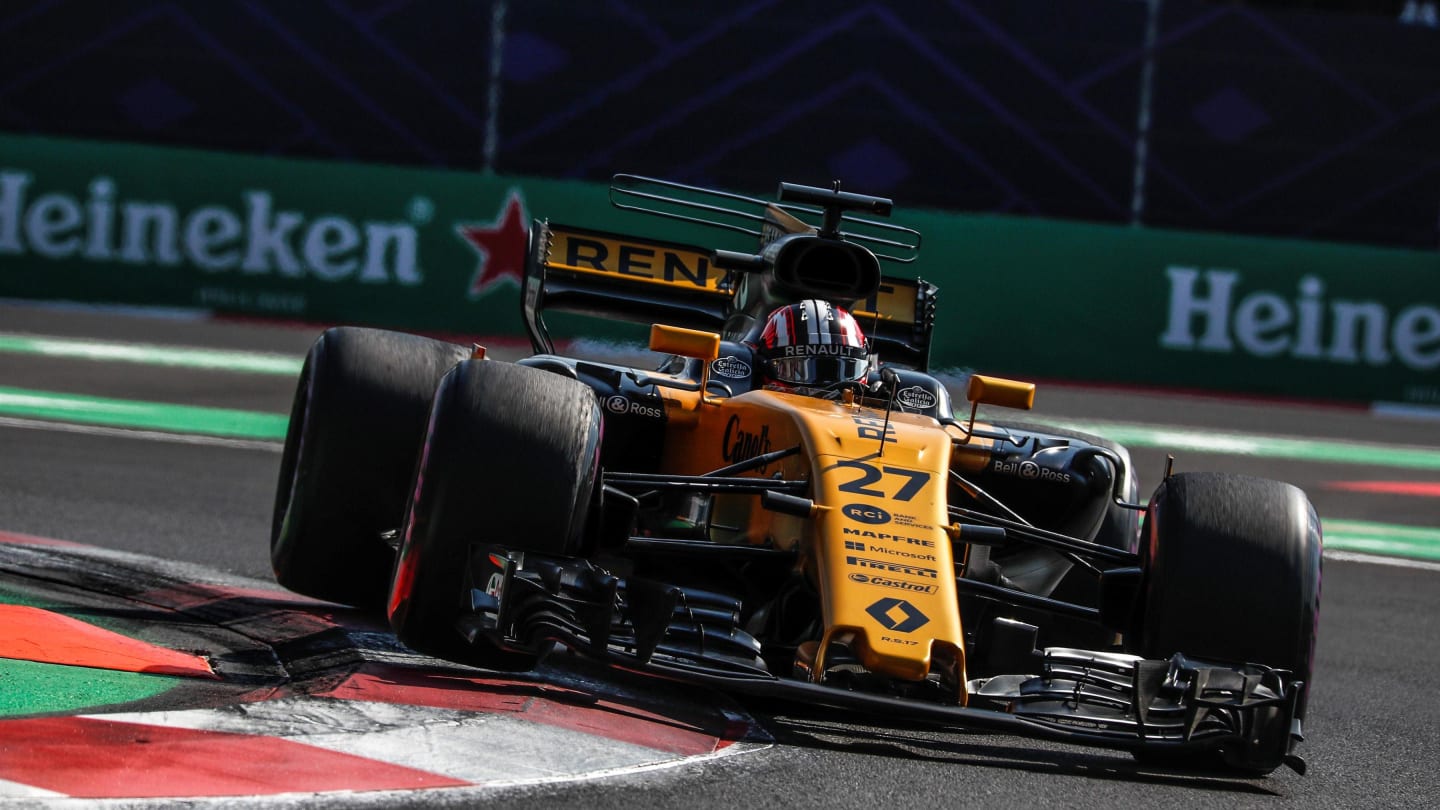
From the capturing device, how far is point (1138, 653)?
5.85m

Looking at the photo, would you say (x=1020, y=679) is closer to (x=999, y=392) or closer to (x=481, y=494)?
(x=999, y=392)

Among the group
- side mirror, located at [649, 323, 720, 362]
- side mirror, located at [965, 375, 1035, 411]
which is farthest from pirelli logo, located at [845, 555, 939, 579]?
side mirror, located at [649, 323, 720, 362]

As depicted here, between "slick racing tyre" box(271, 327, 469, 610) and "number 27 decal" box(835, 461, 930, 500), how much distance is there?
5.03ft

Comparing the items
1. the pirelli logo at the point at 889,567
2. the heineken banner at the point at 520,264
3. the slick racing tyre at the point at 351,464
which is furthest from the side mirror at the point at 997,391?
the heineken banner at the point at 520,264

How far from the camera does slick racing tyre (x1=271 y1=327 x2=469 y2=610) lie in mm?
6316

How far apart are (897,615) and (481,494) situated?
1.16m

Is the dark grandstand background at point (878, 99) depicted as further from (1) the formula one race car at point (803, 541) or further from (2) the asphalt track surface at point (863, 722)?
(1) the formula one race car at point (803, 541)

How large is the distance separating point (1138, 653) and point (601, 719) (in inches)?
65.2

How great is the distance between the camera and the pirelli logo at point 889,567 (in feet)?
17.5

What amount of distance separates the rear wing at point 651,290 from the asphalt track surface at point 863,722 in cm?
167

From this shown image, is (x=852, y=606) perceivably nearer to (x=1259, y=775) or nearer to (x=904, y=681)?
(x=904, y=681)

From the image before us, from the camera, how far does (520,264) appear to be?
55.5 feet

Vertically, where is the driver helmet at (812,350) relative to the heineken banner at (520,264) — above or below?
below

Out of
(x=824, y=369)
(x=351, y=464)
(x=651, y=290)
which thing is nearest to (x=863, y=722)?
(x=824, y=369)
